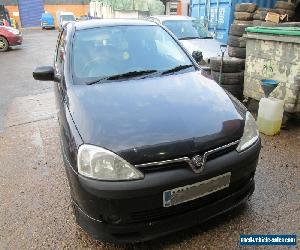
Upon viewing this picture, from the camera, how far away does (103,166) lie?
7.19 feet

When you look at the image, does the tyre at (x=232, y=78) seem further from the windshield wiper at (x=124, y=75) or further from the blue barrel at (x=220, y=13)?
the blue barrel at (x=220, y=13)

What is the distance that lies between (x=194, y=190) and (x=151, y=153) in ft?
1.34

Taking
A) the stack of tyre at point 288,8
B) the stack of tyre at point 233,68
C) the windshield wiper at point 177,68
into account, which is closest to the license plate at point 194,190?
the windshield wiper at point 177,68

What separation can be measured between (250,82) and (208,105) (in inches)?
113

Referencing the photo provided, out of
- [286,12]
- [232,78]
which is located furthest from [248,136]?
[286,12]

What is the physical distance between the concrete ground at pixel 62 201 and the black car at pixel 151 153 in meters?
0.28

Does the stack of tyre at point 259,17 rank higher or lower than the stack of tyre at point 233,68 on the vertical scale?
higher

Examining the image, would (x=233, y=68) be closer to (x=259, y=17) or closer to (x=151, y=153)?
(x=259, y=17)

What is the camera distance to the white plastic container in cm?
436

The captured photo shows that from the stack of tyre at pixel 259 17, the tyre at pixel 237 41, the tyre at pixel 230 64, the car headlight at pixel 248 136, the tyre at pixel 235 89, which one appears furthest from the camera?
the stack of tyre at pixel 259 17

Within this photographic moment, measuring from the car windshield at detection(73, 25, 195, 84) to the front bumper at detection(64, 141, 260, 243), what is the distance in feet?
3.67

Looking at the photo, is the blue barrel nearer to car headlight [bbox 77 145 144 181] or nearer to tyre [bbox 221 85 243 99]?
tyre [bbox 221 85 243 99]

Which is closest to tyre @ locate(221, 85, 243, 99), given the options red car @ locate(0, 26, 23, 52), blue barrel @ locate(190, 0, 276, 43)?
blue barrel @ locate(190, 0, 276, 43)

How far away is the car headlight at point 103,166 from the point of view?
215 cm
